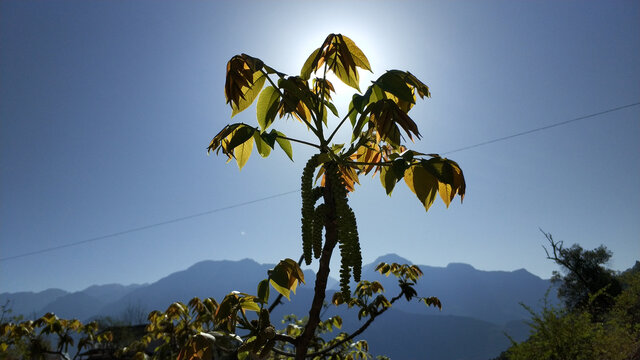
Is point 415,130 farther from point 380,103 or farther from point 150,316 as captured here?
point 150,316

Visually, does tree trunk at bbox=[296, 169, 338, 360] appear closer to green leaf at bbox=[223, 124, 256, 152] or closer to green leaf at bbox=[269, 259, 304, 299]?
green leaf at bbox=[269, 259, 304, 299]

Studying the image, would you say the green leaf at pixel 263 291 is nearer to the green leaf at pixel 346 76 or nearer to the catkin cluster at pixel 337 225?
the catkin cluster at pixel 337 225

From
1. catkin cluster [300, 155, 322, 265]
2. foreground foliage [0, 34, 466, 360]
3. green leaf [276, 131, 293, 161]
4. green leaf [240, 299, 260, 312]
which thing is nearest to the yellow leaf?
foreground foliage [0, 34, 466, 360]

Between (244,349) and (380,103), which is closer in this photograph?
(380,103)

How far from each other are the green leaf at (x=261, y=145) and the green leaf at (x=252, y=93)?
17 centimetres

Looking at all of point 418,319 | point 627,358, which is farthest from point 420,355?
point 627,358

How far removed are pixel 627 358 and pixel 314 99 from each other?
7.89 meters

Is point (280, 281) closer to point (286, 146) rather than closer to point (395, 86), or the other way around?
point (286, 146)

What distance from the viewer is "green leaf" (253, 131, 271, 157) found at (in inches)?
47.8

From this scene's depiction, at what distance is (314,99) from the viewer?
1231 mm

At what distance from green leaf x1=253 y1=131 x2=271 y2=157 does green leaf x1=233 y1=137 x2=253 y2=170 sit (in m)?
0.13

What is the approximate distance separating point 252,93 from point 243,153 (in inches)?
11.3

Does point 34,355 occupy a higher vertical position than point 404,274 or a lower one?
lower

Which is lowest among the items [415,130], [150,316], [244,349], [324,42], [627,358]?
[627,358]
